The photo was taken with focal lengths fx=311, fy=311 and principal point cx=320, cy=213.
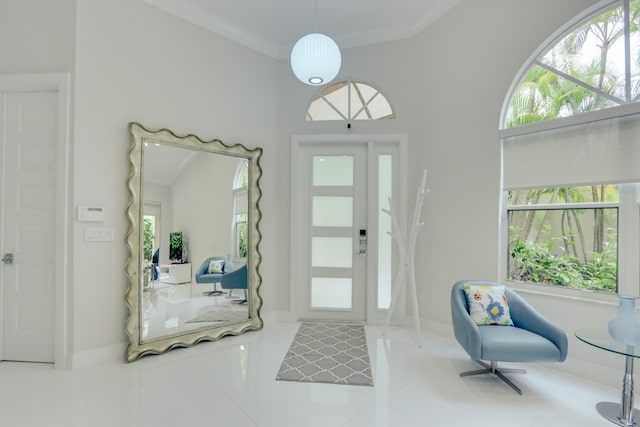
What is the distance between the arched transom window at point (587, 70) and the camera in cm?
240

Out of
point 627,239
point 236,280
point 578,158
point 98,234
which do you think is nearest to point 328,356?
point 236,280

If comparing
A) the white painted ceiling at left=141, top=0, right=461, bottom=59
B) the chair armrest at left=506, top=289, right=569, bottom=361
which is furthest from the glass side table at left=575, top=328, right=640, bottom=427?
the white painted ceiling at left=141, top=0, right=461, bottom=59

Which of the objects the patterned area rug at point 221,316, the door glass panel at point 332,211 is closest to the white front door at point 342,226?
the door glass panel at point 332,211

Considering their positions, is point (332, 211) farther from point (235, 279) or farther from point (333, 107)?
point (235, 279)

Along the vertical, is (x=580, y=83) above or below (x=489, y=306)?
above

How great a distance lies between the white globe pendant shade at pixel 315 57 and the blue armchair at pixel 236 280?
226 cm

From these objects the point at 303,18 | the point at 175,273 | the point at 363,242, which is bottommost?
the point at 175,273

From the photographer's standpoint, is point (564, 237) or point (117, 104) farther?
point (117, 104)

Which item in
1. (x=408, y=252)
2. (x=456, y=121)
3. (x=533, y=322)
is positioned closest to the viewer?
(x=533, y=322)

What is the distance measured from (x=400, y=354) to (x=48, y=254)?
332 centimetres

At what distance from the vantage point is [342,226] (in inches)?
157

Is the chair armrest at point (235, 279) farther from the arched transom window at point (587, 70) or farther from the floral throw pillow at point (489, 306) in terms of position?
the arched transom window at point (587, 70)

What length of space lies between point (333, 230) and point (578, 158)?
99.2 inches

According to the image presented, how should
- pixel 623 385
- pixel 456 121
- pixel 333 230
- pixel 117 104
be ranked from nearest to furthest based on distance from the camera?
pixel 623 385 → pixel 117 104 → pixel 456 121 → pixel 333 230
